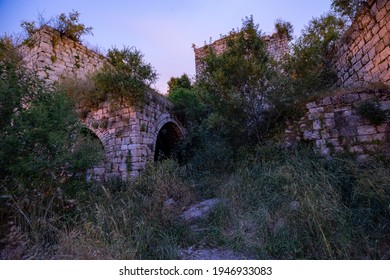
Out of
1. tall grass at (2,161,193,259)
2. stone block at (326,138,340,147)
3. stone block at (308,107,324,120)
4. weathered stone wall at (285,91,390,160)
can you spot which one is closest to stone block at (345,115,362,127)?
weathered stone wall at (285,91,390,160)

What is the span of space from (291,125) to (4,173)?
18.0 ft

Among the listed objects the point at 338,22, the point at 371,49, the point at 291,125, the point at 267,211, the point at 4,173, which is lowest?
the point at 267,211

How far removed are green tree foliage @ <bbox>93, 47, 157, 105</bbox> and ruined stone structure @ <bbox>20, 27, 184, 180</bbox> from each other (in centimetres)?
29

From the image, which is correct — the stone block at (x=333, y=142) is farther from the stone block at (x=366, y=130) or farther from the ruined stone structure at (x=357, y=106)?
the stone block at (x=366, y=130)

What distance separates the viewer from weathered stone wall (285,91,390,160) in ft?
14.2

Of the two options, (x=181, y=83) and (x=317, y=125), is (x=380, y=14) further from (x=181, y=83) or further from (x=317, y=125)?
(x=181, y=83)

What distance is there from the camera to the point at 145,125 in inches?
251

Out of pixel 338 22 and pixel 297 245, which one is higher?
pixel 338 22

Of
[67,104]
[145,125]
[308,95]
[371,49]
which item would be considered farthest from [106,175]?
[371,49]

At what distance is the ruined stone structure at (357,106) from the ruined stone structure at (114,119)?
382 cm

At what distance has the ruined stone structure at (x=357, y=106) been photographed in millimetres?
4383
